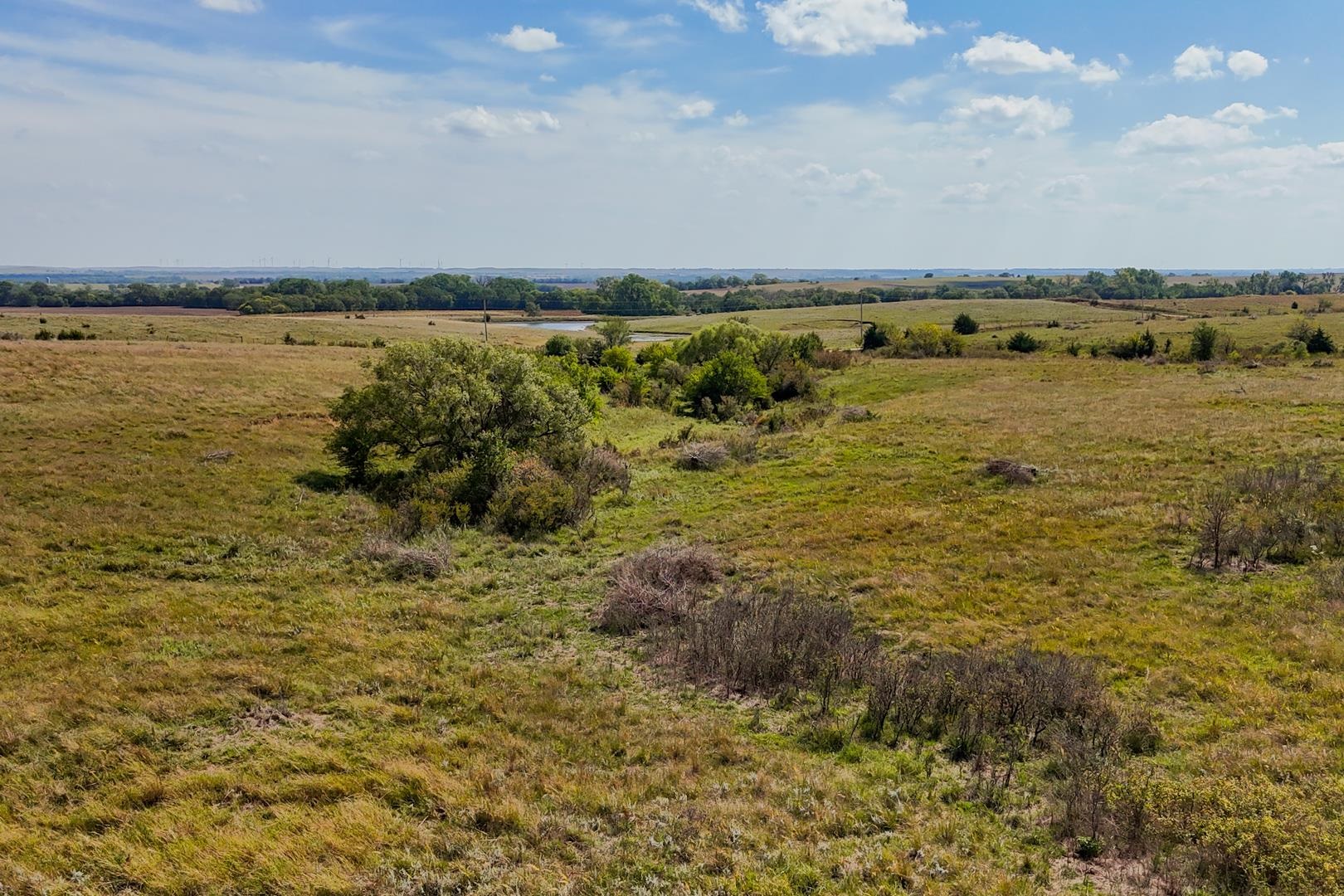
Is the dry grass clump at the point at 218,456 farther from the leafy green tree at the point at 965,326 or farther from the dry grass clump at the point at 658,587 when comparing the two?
the leafy green tree at the point at 965,326

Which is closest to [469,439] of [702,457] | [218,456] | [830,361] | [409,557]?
[409,557]

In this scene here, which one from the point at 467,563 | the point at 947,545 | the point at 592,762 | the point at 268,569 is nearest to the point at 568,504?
the point at 467,563

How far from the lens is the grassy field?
7.88 m

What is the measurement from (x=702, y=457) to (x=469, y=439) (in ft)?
34.4

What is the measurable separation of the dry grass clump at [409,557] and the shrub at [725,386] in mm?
32968

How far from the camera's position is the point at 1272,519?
61.0 ft

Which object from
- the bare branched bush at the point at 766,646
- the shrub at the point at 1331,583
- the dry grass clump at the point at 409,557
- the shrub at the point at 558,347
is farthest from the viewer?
the shrub at the point at 558,347

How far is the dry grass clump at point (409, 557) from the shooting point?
19125 millimetres

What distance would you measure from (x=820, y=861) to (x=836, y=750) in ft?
8.89

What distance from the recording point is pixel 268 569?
19422 millimetres

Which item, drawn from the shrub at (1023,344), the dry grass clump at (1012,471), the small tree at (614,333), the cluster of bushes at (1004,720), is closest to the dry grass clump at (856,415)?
the dry grass clump at (1012,471)

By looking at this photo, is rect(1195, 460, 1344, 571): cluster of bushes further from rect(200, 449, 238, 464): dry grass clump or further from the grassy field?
rect(200, 449, 238, 464): dry grass clump

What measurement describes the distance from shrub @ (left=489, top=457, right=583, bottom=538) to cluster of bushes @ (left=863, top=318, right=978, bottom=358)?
2425 inches

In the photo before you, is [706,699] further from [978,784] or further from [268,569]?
[268,569]
